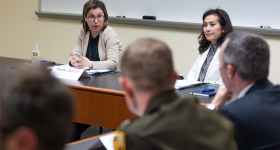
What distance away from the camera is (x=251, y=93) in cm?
129

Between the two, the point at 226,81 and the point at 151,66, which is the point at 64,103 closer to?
the point at 151,66

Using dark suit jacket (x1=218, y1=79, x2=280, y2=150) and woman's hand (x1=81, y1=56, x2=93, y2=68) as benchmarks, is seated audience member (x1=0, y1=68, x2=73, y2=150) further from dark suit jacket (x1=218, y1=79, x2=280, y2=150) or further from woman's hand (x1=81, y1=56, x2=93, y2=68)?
woman's hand (x1=81, y1=56, x2=93, y2=68)

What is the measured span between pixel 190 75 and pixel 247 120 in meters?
1.92

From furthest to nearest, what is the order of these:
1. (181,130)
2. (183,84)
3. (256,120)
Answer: (183,84) < (256,120) < (181,130)

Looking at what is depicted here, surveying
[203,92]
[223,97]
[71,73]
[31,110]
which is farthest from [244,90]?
[71,73]

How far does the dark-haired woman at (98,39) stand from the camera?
328cm

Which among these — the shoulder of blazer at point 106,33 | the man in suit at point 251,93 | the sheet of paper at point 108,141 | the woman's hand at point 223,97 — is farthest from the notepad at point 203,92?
the shoulder of blazer at point 106,33

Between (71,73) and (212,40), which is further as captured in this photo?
(212,40)

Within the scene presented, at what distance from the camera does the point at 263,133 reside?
1.20 meters

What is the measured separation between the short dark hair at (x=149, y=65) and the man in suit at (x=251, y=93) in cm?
36

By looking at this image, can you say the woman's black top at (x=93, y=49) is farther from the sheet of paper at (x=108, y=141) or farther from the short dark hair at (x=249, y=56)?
the short dark hair at (x=249, y=56)

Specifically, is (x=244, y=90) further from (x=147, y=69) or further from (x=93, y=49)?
(x=93, y=49)

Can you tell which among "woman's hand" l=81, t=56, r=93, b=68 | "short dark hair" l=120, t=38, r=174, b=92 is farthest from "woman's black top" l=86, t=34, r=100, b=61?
"short dark hair" l=120, t=38, r=174, b=92

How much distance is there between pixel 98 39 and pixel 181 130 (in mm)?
2675
